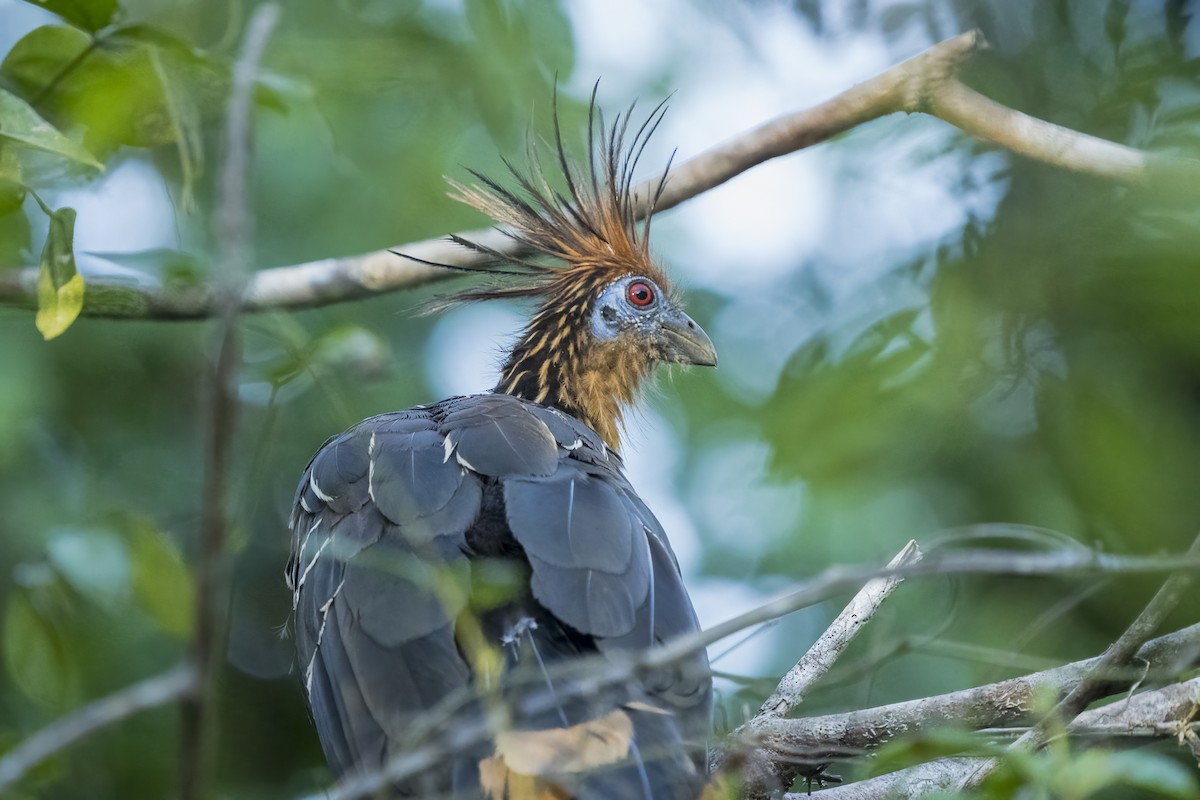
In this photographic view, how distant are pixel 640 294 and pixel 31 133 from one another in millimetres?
2787

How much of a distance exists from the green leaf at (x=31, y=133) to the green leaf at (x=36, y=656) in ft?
3.05

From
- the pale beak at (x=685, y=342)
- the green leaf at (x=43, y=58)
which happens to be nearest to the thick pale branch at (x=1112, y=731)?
the pale beak at (x=685, y=342)

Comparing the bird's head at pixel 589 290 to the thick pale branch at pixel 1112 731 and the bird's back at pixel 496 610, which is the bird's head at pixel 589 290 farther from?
the thick pale branch at pixel 1112 731

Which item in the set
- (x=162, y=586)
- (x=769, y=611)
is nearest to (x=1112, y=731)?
(x=769, y=611)

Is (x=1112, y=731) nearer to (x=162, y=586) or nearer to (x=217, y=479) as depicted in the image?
(x=162, y=586)

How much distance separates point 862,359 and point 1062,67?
1.38m

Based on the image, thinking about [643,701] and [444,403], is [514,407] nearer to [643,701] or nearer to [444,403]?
[444,403]

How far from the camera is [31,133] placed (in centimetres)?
257

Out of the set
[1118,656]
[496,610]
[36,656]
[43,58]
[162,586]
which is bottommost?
[1118,656]

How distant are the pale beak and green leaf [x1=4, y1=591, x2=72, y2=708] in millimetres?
3060

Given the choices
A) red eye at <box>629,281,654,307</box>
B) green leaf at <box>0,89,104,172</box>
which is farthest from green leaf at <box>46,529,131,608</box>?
red eye at <box>629,281,654,307</box>

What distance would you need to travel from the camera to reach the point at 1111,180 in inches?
159

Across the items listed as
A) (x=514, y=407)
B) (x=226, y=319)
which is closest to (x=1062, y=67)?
(x=514, y=407)

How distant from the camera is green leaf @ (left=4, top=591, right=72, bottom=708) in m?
2.20
